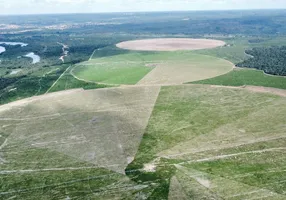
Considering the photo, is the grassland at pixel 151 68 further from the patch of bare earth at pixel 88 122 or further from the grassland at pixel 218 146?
the grassland at pixel 218 146

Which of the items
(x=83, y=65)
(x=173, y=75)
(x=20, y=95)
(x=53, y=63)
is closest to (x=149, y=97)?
(x=173, y=75)

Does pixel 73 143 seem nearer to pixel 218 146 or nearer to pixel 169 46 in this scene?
pixel 218 146

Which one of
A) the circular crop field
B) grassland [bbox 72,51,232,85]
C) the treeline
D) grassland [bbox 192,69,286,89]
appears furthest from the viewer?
the circular crop field

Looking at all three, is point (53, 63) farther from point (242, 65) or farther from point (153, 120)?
point (153, 120)

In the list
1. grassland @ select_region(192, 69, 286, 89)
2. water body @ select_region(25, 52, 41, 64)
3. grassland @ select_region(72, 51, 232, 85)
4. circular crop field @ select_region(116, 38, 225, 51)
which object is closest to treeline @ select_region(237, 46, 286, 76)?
grassland @ select_region(192, 69, 286, 89)

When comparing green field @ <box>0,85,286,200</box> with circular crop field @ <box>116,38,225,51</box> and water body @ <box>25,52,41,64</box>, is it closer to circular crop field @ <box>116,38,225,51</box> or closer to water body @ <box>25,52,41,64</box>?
water body @ <box>25,52,41,64</box>

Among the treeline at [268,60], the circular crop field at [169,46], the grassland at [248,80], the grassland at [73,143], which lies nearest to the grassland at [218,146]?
the grassland at [73,143]
